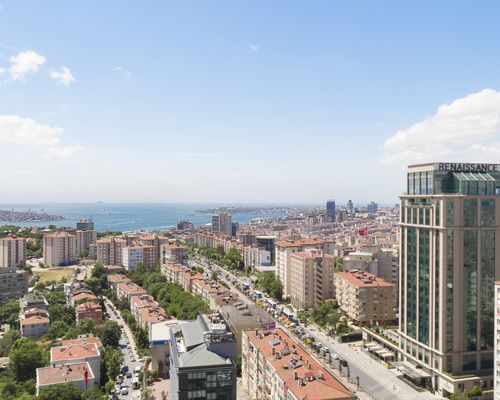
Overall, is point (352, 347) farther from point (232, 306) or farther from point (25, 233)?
point (25, 233)

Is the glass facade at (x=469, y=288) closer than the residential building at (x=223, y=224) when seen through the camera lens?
Yes

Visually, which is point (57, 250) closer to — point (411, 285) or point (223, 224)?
point (223, 224)

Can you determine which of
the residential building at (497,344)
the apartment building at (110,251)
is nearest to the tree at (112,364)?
the residential building at (497,344)

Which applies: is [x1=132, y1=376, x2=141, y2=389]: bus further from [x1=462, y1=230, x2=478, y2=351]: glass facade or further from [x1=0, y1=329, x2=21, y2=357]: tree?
[x1=462, y1=230, x2=478, y2=351]: glass facade

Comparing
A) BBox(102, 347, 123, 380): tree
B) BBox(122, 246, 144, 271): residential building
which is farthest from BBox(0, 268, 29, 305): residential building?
BBox(102, 347, 123, 380): tree

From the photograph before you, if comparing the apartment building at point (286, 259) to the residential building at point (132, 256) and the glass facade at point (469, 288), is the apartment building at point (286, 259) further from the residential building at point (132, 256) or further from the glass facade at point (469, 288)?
the glass facade at point (469, 288)
